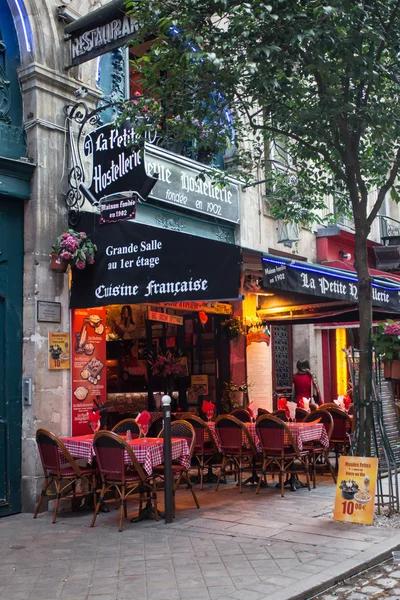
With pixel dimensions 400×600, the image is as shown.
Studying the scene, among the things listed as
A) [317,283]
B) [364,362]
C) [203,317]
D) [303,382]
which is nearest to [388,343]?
[364,362]

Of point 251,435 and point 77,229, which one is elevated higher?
point 77,229

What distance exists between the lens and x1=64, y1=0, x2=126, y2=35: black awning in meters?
8.68

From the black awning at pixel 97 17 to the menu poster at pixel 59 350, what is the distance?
410cm

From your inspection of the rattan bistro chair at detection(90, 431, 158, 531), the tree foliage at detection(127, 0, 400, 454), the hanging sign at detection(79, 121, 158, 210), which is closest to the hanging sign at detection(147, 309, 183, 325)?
the hanging sign at detection(79, 121, 158, 210)

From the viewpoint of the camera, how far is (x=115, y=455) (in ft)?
24.7

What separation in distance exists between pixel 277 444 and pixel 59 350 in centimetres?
320

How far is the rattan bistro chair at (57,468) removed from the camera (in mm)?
7797

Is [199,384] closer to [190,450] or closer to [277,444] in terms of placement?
[277,444]

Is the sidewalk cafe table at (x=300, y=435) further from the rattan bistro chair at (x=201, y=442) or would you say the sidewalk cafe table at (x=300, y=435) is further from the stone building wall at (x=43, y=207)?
the stone building wall at (x=43, y=207)

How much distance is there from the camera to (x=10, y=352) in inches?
332

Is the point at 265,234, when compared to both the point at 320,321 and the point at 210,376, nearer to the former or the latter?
the point at 320,321

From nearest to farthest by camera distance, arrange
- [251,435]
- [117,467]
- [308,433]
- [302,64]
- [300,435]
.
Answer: [117,467], [302,64], [300,435], [308,433], [251,435]

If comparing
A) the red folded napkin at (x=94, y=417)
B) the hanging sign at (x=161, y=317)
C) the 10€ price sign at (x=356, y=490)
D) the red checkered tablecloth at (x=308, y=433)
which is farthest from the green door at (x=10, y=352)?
the 10€ price sign at (x=356, y=490)

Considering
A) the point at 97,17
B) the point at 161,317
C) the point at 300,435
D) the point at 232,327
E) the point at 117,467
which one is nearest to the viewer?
the point at 117,467
